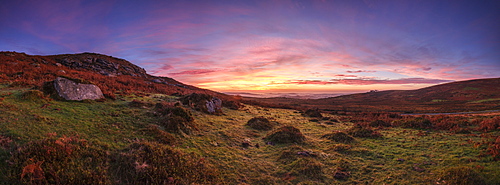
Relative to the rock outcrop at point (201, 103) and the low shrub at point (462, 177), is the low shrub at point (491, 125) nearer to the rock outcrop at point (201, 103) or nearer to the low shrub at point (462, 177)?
the low shrub at point (462, 177)

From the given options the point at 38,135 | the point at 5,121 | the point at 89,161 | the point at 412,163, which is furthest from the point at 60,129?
the point at 412,163

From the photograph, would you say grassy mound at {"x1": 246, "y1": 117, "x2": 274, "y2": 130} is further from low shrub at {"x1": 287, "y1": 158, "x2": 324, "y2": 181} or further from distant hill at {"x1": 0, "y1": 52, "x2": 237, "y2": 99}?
distant hill at {"x1": 0, "y1": 52, "x2": 237, "y2": 99}

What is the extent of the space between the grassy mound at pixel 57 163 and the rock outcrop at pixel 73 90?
28.5ft

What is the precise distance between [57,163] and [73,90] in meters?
10.8

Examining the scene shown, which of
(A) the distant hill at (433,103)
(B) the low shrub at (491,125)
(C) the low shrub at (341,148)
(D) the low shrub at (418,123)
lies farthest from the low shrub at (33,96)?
(A) the distant hill at (433,103)

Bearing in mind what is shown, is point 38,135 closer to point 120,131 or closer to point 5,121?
point 5,121

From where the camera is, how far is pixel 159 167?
21.7ft

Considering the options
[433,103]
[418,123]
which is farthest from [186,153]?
[433,103]

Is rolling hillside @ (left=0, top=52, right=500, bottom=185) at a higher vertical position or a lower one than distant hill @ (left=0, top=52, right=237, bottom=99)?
lower

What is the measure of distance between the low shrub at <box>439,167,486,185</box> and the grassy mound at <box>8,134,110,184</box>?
12405 mm

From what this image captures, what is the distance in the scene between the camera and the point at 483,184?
6.48 metres

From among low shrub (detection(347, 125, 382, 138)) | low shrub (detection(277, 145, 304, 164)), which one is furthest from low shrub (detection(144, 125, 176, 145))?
low shrub (detection(347, 125, 382, 138))

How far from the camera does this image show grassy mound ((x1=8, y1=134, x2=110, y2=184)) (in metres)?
4.84

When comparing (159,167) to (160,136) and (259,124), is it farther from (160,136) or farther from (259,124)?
(259,124)
